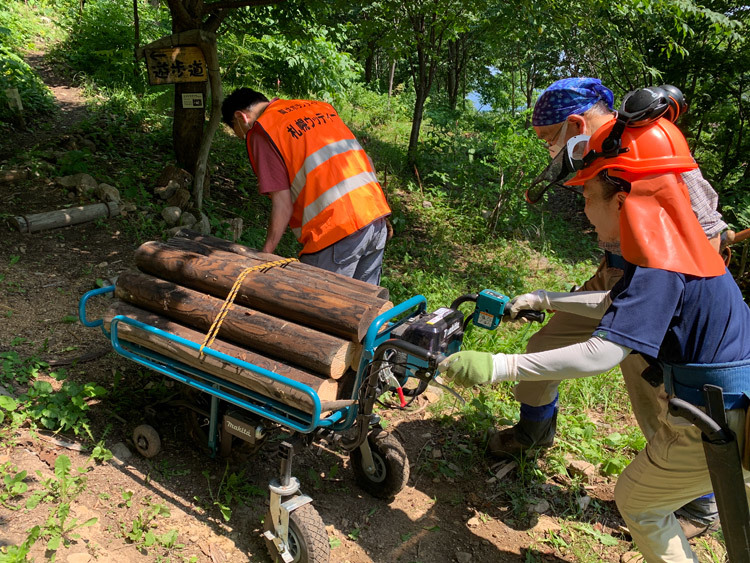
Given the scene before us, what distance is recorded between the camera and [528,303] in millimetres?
2764

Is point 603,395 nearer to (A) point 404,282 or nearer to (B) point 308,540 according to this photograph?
(A) point 404,282

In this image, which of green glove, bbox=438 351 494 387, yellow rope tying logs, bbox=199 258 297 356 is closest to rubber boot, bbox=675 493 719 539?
green glove, bbox=438 351 494 387

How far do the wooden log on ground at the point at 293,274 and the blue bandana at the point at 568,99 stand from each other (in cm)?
126

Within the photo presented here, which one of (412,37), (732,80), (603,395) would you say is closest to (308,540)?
(603,395)

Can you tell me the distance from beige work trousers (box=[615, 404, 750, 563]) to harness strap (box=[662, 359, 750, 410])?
14cm

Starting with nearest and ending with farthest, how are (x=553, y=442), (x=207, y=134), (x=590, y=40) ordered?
(x=553, y=442) < (x=207, y=134) < (x=590, y=40)

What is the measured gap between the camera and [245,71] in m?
9.36

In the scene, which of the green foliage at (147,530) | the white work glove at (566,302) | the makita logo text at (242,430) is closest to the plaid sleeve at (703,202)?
the white work glove at (566,302)

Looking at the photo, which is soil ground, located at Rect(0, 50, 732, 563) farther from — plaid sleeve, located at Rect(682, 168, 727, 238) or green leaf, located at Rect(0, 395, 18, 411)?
plaid sleeve, located at Rect(682, 168, 727, 238)

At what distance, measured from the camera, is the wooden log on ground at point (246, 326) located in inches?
98.7

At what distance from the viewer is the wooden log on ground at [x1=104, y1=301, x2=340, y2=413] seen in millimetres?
2433

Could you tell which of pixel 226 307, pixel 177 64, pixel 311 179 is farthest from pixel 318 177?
pixel 177 64

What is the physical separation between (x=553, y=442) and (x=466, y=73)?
47.2 feet

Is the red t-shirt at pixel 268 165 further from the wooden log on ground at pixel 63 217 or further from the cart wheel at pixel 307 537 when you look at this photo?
the wooden log on ground at pixel 63 217
